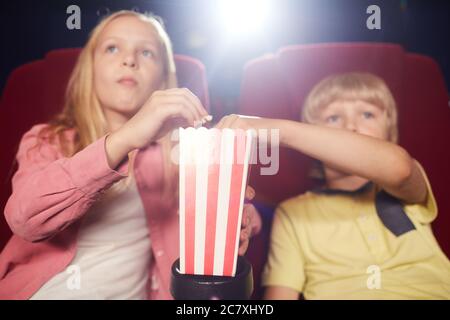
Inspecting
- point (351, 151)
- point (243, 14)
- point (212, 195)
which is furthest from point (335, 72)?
point (212, 195)

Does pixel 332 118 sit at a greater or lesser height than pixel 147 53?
lesser

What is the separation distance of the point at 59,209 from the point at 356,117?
605 mm

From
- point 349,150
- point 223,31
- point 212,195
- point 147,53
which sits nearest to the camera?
point 212,195

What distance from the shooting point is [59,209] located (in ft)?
2.00

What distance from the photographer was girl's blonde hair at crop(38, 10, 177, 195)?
788 millimetres

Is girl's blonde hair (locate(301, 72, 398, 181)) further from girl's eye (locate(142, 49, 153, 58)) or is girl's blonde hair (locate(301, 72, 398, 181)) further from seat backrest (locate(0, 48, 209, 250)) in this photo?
girl's eye (locate(142, 49, 153, 58))

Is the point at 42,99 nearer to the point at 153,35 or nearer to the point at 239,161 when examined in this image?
the point at 153,35

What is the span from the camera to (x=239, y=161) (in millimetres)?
526

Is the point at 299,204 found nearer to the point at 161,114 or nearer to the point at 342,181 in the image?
the point at 342,181

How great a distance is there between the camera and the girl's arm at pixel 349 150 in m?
0.67

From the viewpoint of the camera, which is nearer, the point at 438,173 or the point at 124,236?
the point at 124,236

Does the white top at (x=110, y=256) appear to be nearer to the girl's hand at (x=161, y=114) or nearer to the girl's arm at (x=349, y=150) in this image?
the girl's hand at (x=161, y=114)
